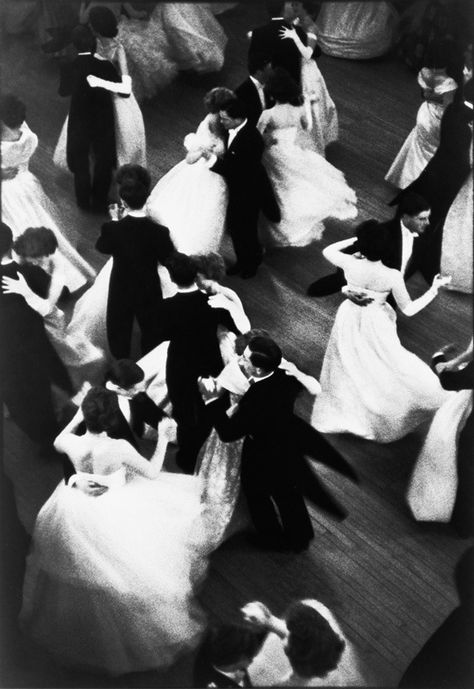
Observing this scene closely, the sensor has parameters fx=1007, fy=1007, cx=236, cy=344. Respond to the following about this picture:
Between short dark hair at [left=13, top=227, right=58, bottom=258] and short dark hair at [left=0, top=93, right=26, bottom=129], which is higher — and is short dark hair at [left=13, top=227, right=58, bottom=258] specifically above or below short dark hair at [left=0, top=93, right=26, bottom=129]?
below

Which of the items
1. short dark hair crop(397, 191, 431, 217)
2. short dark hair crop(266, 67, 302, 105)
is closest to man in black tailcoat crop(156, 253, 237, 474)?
short dark hair crop(397, 191, 431, 217)

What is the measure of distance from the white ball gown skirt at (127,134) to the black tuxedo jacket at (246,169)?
68cm

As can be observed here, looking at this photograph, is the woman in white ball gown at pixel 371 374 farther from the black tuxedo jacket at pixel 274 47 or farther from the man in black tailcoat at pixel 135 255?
the black tuxedo jacket at pixel 274 47

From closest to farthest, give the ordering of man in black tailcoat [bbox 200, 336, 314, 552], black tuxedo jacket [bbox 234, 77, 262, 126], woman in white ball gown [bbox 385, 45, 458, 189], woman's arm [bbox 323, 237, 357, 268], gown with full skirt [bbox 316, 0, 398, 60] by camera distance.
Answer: man in black tailcoat [bbox 200, 336, 314, 552], woman's arm [bbox 323, 237, 357, 268], woman in white ball gown [bbox 385, 45, 458, 189], black tuxedo jacket [bbox 234, 77, 262, 126], gown with full skirt [bbox 316, 0, 398, 60]

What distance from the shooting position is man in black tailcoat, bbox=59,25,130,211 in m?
5.43

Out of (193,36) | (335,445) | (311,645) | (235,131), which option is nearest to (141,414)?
(335,445)

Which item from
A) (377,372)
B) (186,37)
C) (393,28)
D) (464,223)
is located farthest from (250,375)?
(393,28)

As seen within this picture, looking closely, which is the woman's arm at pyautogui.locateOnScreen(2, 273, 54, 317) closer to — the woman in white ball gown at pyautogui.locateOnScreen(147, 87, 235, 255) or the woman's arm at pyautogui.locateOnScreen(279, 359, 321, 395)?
the woman's arm at pyautogui.locateOnScreen(279, 359, 321, 395)

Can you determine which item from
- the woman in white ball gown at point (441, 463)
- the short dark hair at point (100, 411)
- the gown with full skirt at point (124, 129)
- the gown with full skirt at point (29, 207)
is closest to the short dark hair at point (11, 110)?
the gown with full skirt at point (29, 207)

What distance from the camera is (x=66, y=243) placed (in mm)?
5320

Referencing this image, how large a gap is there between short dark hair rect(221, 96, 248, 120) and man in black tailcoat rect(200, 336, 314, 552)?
5.31 ft

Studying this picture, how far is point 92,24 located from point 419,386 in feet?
8.63

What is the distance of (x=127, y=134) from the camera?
570 centimetres

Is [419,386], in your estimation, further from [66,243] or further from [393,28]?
[393,28]
